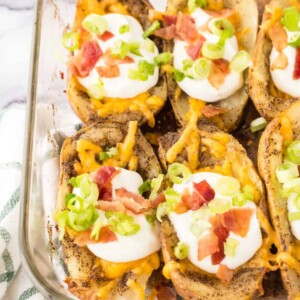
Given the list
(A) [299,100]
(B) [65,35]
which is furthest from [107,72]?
(A) [299,100]

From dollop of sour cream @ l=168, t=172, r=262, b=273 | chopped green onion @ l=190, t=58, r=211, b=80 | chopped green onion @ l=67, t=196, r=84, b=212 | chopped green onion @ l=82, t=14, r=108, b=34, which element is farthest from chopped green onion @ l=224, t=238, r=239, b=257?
chopped green onion @ l=82, t=14, r=108, b=34

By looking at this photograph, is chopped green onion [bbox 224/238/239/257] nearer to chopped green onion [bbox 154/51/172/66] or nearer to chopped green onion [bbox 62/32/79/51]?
chopped green onion [bbox 154/51/172/66]

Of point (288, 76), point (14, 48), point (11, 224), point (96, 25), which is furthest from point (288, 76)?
point (14, 48)

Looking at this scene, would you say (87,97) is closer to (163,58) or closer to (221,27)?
(163,58)

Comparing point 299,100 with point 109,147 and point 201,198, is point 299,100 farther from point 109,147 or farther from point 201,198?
point 109,147

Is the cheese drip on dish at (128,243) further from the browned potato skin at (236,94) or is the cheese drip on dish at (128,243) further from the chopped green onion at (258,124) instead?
Answer: the chopped green onion at (258,124)

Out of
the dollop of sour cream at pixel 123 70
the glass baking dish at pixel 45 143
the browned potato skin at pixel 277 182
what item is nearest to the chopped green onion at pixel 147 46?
the dollop of sour cream at pixel 123 70

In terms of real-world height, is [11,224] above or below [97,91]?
below

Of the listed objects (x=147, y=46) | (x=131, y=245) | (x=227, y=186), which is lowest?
(x=131, y=245)
